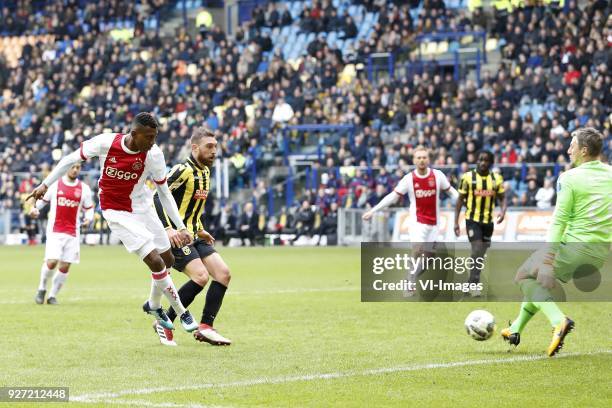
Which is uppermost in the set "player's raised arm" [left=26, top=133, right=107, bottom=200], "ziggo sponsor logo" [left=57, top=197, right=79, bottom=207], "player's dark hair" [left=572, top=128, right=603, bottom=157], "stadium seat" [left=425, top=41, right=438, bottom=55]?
"stadium seat" [left=425, top=41, right=438, bottom=55]

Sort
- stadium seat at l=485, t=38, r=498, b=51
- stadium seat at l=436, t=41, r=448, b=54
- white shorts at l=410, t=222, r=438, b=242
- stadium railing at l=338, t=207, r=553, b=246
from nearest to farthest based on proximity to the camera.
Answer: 1. white shorts at l=410, t=222, r=438, b=242
2. stadium railing at l=338, t=207, r=553, b=246
3. stadium seat at l=485, t=38, r=498, b=51
4. stadium seat at l=436, t=41, r=448, b=54

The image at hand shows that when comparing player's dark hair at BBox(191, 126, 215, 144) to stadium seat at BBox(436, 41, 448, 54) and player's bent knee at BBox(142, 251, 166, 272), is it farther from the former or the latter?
stadium seat at BBox(436, 41, 448, 54)

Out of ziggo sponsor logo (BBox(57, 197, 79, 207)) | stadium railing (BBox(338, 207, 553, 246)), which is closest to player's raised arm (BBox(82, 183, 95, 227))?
ziggo sponsor logo (BBox(57, 197, 79, 207))

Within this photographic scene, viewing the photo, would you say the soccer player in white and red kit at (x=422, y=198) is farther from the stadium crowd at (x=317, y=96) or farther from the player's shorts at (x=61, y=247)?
the stadium crowd at (x=317, y=96)

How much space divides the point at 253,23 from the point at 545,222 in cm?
2076

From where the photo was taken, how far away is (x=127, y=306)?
16.3m

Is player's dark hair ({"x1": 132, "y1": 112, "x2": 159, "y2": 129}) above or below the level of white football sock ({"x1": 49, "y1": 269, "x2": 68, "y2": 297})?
above

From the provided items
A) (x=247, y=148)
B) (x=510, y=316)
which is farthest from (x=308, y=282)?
(x=247, y=148)

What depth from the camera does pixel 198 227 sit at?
38.9 ft

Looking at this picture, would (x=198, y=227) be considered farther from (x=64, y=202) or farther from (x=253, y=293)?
(x=253, y=293)

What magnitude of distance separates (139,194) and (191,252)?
2.82ft

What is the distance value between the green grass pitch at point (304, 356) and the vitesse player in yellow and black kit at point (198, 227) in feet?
1.87

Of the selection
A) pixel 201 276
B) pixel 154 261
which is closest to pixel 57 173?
pixel 154 261

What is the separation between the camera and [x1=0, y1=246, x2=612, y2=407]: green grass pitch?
815 cm
